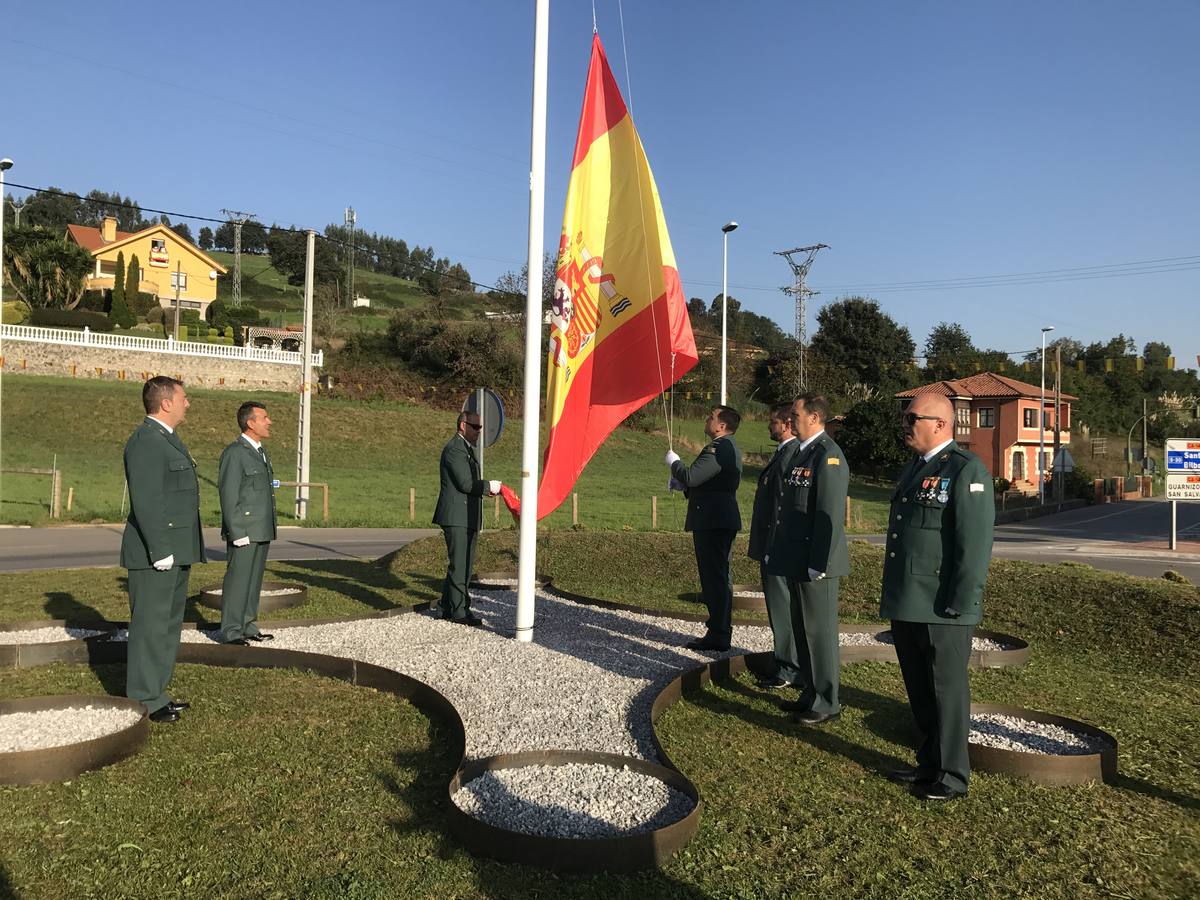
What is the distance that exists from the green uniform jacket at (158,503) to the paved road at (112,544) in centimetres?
967

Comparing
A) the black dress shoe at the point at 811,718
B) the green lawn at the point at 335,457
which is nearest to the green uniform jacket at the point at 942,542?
the black dress shoe at the point at 811,718

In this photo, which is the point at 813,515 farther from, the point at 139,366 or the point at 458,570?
the point at 139,366

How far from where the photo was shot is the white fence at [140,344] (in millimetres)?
46531

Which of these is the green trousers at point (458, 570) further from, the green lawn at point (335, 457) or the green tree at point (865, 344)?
the green tree at point (865, 344)

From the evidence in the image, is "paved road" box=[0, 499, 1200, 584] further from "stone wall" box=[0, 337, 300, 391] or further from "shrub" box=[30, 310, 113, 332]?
"shrub" box=[30, 310, 113, 332]

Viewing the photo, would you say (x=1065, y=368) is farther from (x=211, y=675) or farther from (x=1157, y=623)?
(x=211, y=675)

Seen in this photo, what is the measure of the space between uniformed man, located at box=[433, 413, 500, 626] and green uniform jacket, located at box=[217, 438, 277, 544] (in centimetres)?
165

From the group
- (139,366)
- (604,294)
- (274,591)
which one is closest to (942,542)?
(604,294)

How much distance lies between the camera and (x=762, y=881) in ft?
12.4

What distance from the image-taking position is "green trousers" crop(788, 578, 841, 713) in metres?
6.12

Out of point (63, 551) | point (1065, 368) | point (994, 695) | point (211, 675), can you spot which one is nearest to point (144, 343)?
point (63, 551)

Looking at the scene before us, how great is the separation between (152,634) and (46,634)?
3.31 metres

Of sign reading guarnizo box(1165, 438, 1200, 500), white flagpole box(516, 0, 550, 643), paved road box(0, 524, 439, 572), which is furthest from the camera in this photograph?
sign reading guarnizo box(1165, 438, 1200, 500)

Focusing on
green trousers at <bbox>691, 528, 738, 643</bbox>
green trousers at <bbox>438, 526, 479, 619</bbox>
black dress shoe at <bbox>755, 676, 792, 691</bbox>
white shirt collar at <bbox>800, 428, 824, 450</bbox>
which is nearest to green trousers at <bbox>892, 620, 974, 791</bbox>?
white shirt collar at <bbox>800, 428, 824, 450</bbox>
